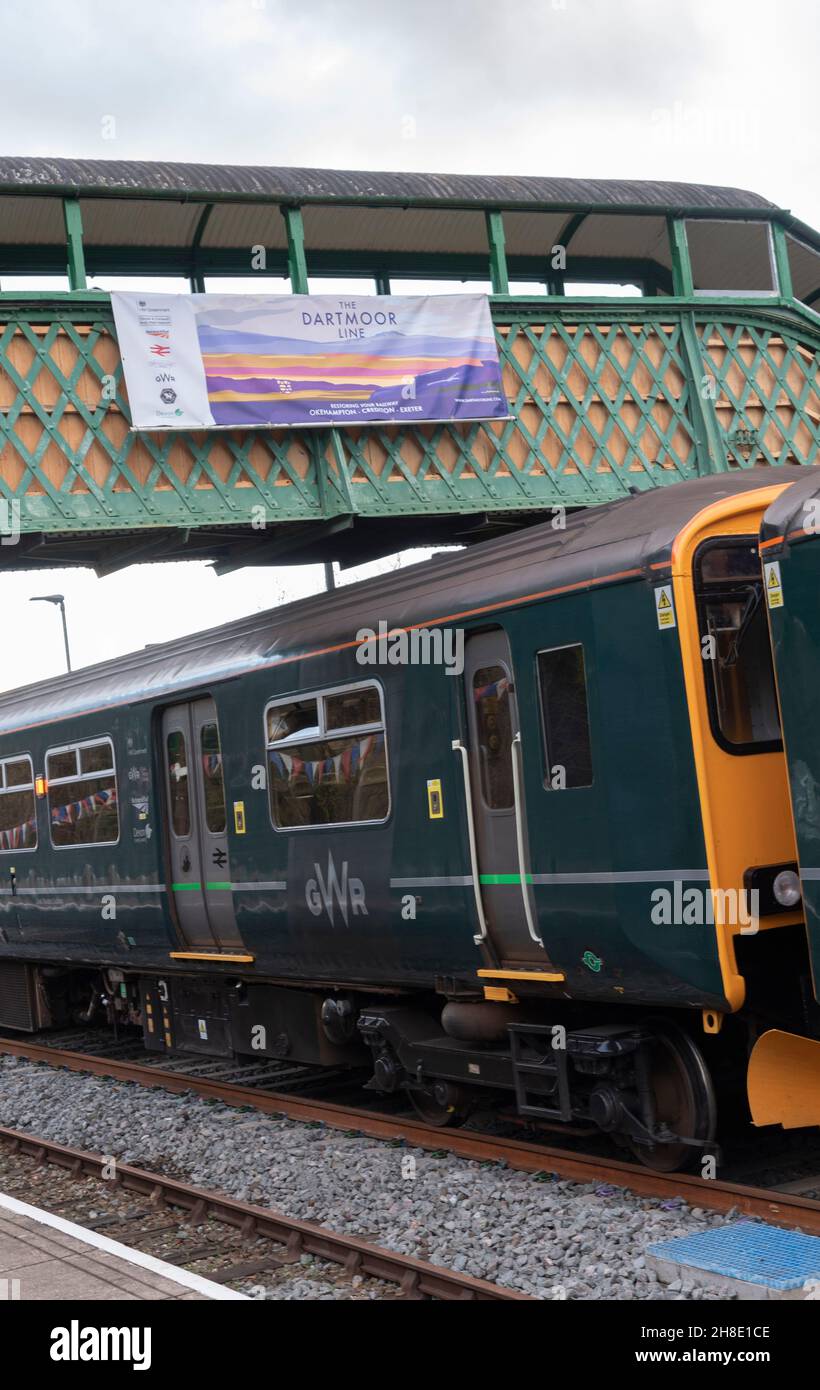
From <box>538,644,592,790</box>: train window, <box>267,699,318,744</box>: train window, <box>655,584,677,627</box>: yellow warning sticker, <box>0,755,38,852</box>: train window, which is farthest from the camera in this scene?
<box>0,755,38,852</box>: train window

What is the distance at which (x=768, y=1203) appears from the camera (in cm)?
686

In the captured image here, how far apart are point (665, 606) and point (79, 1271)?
13.1 ft

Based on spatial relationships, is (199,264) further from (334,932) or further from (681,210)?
(334,932)

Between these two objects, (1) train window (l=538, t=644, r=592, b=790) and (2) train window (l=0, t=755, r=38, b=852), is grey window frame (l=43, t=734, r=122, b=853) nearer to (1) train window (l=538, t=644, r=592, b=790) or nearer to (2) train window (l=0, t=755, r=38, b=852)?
(2) train window (l=0, t=755, r=38, b=852)

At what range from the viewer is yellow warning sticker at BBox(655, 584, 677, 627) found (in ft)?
22.8

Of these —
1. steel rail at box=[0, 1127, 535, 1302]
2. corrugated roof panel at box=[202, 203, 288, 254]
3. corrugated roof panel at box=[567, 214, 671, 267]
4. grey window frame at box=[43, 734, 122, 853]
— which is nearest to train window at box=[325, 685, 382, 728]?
steel rail at box=[0, 1127, 535, 1302]

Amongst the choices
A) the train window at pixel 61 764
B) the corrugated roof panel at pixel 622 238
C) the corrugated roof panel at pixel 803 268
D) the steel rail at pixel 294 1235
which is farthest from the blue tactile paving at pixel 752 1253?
the corrugated roof panel at pixel 803 268

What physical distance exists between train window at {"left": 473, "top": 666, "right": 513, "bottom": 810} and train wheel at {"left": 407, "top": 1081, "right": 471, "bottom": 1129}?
2.06 meters

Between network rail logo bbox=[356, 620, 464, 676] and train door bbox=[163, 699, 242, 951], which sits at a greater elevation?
network rail logo bbox=[356, 620, 464, 676]

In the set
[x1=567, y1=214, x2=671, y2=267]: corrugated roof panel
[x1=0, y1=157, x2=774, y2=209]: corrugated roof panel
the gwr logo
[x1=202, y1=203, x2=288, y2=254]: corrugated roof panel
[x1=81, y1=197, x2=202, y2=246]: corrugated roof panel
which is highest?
[x1=567, y1=214, x2=671, y2=267]: corrugated roof panel

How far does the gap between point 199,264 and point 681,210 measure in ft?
16.9

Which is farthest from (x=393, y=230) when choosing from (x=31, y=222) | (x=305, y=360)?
(x=31, y=222)

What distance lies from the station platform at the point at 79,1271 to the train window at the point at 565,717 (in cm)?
293
